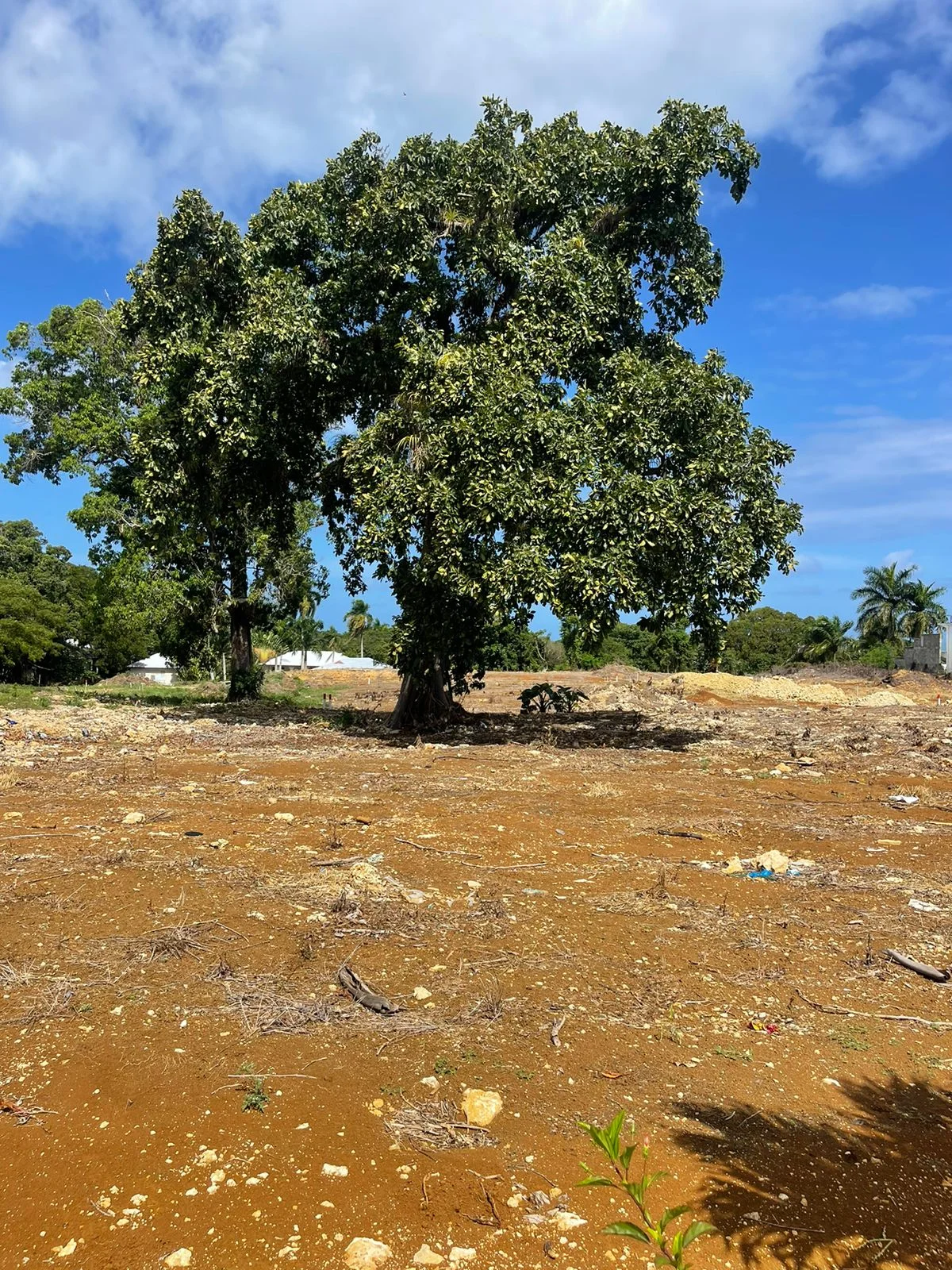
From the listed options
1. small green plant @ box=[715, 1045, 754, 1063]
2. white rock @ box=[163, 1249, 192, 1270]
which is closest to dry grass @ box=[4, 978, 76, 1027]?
white rock @ box=[163, 1249, 192, 1270]

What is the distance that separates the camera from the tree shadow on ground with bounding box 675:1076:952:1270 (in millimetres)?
2445

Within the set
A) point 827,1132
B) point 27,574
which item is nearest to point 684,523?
point 827,1132

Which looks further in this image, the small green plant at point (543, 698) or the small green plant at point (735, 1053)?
the small green plant at point (543, 698)

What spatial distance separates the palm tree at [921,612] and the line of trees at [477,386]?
3938 centimetres

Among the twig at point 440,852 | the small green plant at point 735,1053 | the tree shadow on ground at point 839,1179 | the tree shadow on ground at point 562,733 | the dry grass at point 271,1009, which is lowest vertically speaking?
the tree shadow on ground at point 839,1179

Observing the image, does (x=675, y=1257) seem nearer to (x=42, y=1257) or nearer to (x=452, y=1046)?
(x=42, y=1257)

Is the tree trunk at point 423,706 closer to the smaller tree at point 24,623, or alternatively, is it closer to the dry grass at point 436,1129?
the dry grass at point 436,1129

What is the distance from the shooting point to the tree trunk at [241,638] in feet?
64.8

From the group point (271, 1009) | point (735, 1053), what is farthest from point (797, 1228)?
point (271, 1009)

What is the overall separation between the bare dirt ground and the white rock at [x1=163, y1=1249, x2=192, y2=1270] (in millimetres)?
22

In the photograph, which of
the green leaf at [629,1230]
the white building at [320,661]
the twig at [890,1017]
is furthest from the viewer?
the white building at [320,661]

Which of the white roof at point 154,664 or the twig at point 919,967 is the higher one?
the white roof at point 154,664

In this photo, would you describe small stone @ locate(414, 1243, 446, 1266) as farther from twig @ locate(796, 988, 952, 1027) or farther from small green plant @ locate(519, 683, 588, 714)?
small green plant @ locate(519, 683, 588, 714)

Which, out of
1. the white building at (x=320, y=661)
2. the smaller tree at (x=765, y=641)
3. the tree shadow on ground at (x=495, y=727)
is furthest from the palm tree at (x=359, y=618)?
the tree shadow on ground at (x=495, y=727)
